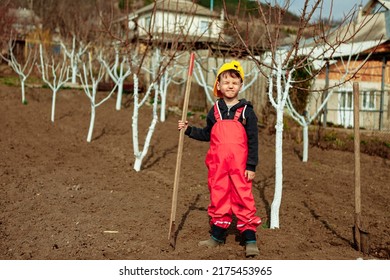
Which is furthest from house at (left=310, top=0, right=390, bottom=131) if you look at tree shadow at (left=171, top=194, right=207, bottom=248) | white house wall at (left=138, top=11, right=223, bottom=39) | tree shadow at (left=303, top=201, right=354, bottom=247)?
tree shadow at (left=171, top=194, right=207, bottom=248)

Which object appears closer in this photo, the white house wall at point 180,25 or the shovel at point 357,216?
the shovel at point 357,216

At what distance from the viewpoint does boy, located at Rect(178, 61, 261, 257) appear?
140 inches

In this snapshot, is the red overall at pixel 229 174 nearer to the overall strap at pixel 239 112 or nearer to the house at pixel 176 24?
the overall strap at pixel 239 112

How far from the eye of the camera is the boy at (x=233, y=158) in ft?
11.7

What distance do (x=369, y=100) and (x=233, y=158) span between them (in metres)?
8.69

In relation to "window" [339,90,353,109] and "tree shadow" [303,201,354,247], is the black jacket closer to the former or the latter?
"tree shadow" [303,201,354,247]

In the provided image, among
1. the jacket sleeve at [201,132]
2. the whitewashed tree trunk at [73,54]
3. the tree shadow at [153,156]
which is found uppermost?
the whitewashed tree trunk at [73,54]

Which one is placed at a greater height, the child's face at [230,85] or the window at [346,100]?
the window at [346,100]

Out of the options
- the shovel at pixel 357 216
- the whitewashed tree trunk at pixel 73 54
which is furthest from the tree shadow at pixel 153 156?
the whitewashed tree trunk at pixel 73 54

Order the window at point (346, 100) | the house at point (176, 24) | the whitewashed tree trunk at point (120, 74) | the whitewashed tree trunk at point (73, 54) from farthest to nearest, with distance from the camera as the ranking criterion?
1. the whitewashed tree trunk at point (73, 54)
2. the window at point (346, 100)
3. the whitewashed tree trunk at point (120, 74)
4. the house at point (176, 24)

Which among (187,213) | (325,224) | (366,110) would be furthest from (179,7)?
(325,224)

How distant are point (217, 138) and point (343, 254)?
138cm
